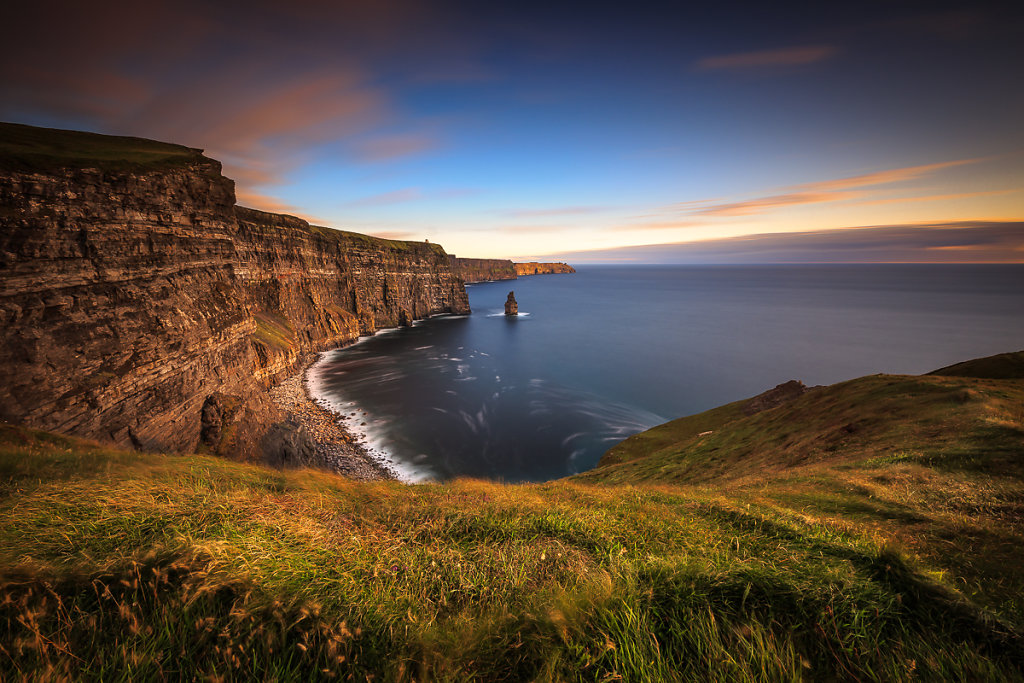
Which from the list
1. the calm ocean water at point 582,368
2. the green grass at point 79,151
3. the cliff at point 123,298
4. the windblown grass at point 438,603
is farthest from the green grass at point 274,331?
the windblown grass at point 438,603

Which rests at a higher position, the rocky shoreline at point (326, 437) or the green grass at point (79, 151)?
the green grass at point (79, 151)

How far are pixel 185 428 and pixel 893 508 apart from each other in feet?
110

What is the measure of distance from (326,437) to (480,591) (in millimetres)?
38682

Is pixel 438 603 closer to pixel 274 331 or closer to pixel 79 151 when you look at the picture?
pixel 79 151

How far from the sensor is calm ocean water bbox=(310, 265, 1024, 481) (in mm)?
39906

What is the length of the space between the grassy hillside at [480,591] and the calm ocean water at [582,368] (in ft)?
97.3

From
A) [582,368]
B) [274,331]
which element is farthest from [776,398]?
[274,331]

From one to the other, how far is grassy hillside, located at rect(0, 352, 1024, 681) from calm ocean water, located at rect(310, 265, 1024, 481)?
2966cm

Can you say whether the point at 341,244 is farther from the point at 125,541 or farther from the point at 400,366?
the point at 125,541

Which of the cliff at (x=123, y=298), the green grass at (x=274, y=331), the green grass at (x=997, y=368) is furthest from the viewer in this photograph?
the green grass at (x=274, y=331)

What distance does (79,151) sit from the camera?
26328 mm

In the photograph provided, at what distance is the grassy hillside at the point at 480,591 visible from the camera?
7.63ft

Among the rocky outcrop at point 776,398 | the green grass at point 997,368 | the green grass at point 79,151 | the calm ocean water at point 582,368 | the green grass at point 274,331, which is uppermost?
the green grass at point 79,151

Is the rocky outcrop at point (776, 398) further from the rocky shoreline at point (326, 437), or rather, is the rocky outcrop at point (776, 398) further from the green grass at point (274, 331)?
the green grass at point (274, 331)
